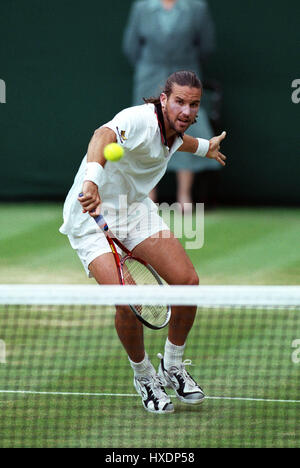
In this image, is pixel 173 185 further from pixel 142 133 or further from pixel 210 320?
pixel 142 133

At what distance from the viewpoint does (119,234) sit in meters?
5.26

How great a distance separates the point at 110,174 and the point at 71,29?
6.59 metres

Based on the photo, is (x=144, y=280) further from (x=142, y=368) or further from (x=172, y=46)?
(x=172, y=46)

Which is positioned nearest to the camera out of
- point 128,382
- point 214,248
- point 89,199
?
point 89,199

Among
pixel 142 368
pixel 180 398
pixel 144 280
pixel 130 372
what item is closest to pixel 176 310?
pixel 144 280

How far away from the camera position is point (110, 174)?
5.17 m

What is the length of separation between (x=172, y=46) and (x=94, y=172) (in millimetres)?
6102

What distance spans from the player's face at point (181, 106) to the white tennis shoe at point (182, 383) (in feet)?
4.13

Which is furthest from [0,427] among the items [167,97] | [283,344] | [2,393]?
[283,344]

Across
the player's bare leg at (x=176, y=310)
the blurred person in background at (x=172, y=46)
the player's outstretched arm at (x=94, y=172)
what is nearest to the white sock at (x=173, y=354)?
the player's bare leg at (x=176, y=310)

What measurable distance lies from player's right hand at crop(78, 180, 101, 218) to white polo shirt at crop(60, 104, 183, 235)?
0.38 meters

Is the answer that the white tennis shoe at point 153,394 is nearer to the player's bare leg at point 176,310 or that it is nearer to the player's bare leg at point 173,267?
the player's bare leg at point 176,310

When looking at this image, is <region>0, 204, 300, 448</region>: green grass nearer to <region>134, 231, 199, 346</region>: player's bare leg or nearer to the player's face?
<region>134, 231, 199, 346</region>: player's bare leg
